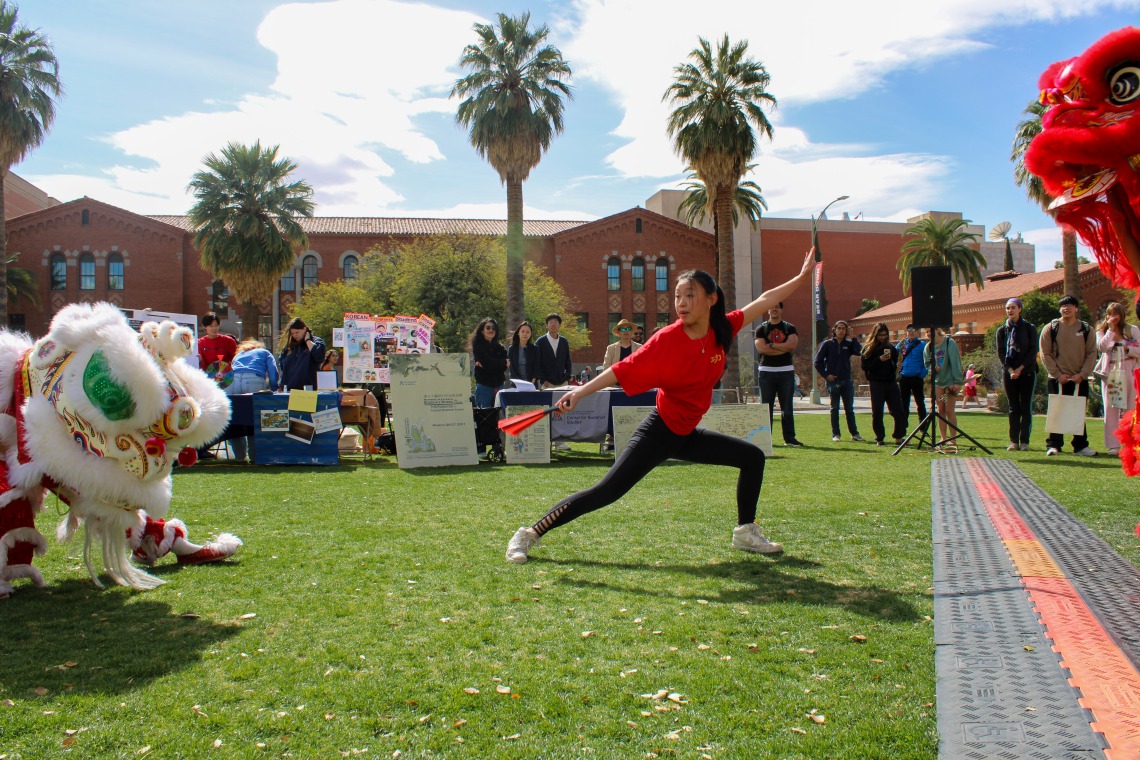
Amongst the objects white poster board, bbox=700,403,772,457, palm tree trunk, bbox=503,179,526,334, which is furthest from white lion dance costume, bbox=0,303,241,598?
palm tree trunk, bbox=503,179,526,334

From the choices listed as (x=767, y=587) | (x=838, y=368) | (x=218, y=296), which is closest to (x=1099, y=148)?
(x=767, y=587)

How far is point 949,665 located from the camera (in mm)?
3018

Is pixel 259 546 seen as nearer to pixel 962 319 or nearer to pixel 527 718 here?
pixel 527 718

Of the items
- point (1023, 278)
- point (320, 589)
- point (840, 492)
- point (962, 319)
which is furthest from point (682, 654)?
point (1023, 278)

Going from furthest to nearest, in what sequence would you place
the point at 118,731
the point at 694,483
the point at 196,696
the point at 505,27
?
1. the point at 505,27
2. the point at 694,483
3. the point at 196,696
4. the point at 118,731

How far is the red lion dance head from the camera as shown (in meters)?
3.08

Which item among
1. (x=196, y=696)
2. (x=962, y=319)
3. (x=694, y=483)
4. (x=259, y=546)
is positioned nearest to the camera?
(x=196, y=696)

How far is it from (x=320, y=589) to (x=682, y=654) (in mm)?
2097

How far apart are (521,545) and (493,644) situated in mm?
1587

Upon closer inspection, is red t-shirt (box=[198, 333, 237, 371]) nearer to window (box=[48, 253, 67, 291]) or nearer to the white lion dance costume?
the white lion dance costume

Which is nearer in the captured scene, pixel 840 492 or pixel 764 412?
pixel 840 492

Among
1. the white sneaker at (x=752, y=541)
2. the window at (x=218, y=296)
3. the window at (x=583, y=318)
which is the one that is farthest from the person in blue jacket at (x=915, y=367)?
the window at (x=218, y=296)

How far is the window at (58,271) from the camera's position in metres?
46.4

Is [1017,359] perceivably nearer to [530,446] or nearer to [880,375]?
[880,375]
